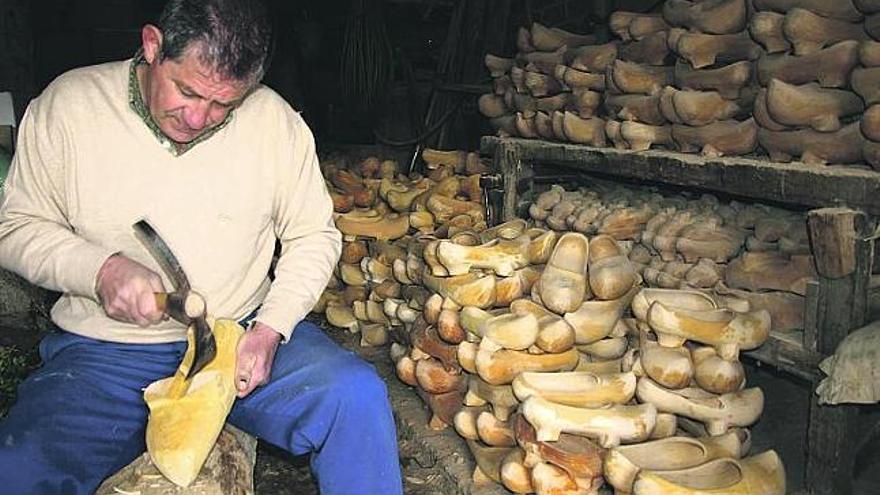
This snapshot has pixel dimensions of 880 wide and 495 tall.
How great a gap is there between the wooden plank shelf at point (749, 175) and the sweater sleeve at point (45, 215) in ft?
5.87

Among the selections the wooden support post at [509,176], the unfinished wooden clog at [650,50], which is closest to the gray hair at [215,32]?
the unfinished wooden clog at [650,50]

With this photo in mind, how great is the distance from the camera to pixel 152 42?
6.43ft

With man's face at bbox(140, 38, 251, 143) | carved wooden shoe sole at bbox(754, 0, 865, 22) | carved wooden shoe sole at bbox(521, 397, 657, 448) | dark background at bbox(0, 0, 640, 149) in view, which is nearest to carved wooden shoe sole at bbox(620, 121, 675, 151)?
carved wooden shoe sole at bbox(754, 0, 865, 22)

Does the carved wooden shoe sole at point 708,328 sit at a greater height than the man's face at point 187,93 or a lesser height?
lesser

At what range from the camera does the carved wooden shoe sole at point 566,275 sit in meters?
2.54

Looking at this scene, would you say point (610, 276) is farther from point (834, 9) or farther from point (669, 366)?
point (834, 9)

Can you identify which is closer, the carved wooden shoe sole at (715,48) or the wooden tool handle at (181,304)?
the wooden tool handle at (181,304)

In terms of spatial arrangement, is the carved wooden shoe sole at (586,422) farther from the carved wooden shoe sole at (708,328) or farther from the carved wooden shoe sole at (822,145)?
the carved wooden shoe sole at (822,145)

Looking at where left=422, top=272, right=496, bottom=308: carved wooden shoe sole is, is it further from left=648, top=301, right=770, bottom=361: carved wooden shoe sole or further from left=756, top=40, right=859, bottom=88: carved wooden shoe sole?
left=756, top=40, right=859, bottom=88: carved wooden shoe sole

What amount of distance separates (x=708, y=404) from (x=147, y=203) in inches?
61.0

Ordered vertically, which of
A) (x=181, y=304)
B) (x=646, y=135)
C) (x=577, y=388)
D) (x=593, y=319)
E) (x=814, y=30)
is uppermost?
(x=814, y=30)

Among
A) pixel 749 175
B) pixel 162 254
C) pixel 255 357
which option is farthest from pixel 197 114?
pixel 749 175

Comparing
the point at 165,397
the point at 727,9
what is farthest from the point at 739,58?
the point at 165,397

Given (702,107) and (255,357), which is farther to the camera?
(702,107)
